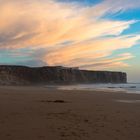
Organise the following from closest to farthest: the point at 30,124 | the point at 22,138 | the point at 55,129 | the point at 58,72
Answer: the point at 22,138
the point at 55,129
the point at 30,124
the point at 58,72

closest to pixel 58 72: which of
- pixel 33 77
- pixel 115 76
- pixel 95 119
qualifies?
pixel 33 77

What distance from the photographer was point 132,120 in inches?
458

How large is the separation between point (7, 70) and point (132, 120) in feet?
275

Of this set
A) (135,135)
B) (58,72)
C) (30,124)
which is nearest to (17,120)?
(30,124)

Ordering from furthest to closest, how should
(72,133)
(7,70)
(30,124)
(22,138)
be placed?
(7,70)
(30,124)
(72,133)
(22,138)

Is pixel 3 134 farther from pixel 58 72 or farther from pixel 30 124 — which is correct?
pixel 58 72

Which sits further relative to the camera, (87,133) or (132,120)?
(132,120)

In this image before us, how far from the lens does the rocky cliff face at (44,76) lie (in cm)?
8976

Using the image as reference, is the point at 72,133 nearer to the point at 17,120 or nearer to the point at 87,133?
the point at 87,133

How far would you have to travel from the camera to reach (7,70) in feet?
305

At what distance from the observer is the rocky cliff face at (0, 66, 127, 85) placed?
294ft

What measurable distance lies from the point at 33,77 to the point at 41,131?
90.0 metres

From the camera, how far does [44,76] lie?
4013 inches

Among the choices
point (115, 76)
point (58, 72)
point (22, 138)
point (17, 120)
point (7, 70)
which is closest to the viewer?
point (22, 138)
